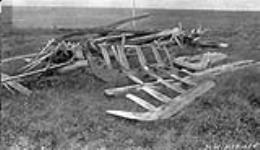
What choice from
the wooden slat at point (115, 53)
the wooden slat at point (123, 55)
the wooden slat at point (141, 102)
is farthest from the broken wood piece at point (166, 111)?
the wooden slat at point (115, 53)

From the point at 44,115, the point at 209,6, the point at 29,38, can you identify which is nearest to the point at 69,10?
the point at 29,38

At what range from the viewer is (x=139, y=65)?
291 inches

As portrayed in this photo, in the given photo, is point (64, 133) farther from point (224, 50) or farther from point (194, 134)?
point (224, 50)

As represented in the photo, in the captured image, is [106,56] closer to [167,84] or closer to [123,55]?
[123,55]

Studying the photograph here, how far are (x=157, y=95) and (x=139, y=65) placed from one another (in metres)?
2.08

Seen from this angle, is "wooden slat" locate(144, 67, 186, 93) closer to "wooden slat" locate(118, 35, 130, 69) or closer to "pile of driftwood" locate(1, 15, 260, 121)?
"pile of driftwood" locate(1, 15, 260, 121)

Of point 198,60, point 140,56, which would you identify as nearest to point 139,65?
point 140,56

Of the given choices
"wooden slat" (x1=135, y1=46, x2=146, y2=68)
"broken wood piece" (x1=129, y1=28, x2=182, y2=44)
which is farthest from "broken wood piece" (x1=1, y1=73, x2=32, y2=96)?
"broken wood piece" (x1=129, y1=28, x2=182, y2=44)

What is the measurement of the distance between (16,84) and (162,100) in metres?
3.03

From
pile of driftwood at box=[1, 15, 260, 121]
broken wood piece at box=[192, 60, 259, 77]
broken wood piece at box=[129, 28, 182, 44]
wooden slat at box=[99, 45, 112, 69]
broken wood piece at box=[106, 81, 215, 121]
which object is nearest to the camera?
broken wood piece at box=[106, 81, 215, 121]

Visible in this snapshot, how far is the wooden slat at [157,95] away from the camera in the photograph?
5.21 meters

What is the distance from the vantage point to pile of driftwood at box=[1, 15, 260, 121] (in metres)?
5.38

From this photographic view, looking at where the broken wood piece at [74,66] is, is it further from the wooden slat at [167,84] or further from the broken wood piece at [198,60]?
the broken wood piece at [198,60]

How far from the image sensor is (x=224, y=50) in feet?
31.0
